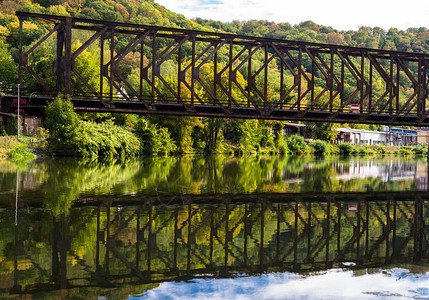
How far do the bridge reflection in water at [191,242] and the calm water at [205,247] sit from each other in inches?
0.8

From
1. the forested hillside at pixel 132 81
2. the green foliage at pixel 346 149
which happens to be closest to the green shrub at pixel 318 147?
the green foliage at pixel 346 149

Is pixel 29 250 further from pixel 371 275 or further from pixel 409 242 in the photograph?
pixel 409 242

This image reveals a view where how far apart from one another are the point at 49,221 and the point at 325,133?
93927 millimetres

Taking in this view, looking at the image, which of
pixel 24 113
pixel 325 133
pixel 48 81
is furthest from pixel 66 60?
pixel 325 133

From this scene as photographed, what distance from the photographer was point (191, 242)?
29.1ft

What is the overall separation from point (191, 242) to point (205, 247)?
44cm

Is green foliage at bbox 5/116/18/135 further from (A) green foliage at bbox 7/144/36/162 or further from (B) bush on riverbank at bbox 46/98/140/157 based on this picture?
(A) green foliage at bbox 7/144/36/162

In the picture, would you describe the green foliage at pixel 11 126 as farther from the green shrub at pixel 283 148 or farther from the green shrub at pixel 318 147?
the green shrub at pixel 318 147

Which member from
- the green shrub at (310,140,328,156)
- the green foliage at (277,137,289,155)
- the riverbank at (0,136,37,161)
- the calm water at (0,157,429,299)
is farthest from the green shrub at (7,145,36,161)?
the green shrub at (310,140,328,156)

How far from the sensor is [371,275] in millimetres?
7277

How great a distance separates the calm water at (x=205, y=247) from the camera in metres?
6.43

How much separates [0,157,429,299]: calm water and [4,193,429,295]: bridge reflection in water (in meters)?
0.02

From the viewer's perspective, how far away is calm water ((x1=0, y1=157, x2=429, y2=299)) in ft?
21.1

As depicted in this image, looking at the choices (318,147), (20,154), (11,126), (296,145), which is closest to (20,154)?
(20,154)
